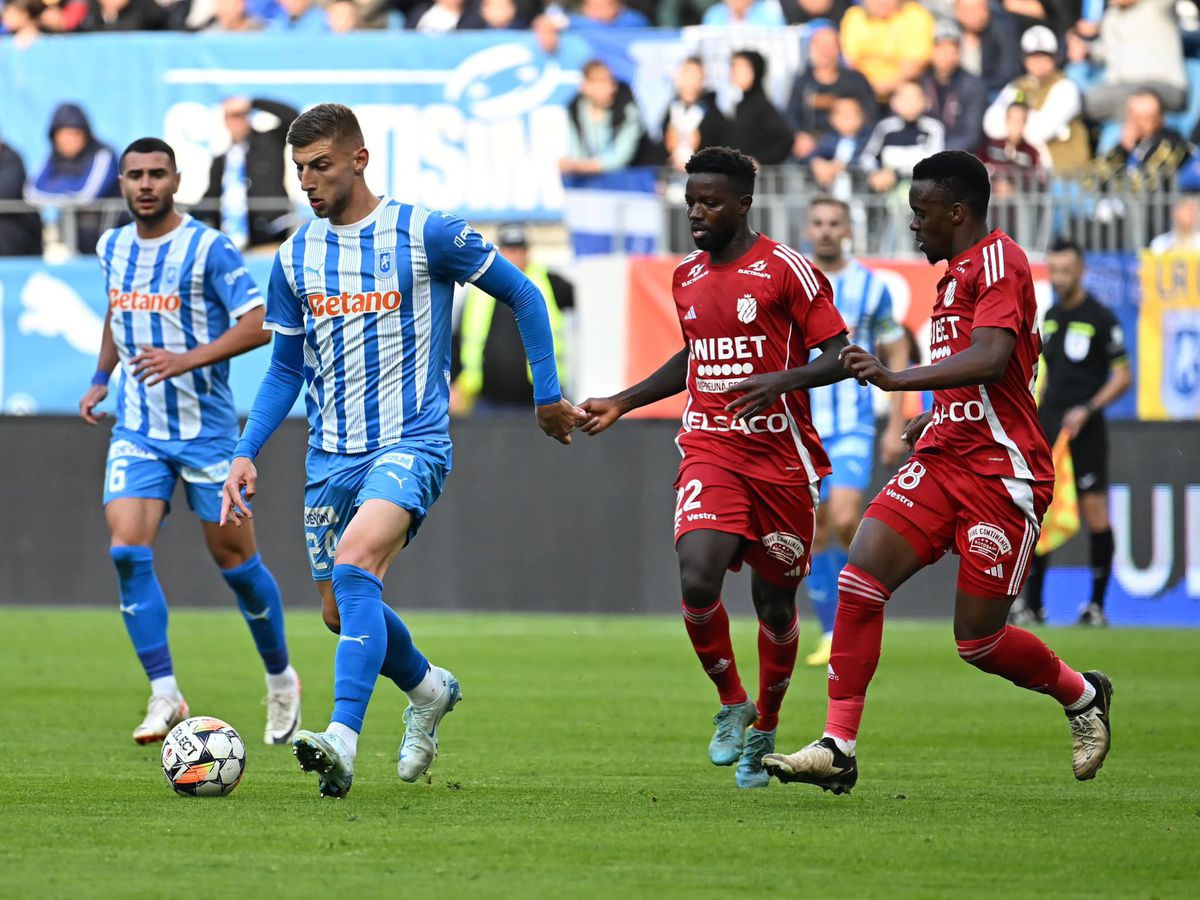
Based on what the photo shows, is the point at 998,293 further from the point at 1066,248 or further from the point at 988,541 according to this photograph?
the point at 1066,248

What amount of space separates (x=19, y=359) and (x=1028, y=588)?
8778mm

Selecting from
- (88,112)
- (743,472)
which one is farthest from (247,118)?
(743,472)

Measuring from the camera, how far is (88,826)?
623 cm

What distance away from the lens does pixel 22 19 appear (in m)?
21.3

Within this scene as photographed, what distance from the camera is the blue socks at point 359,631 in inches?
269

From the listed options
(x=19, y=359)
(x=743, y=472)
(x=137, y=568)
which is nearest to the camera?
(x=743, y=472)

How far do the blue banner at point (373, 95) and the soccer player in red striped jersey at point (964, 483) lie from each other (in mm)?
12677

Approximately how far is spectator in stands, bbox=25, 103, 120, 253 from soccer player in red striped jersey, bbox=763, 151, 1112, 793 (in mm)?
13732

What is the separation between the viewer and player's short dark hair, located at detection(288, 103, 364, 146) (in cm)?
702

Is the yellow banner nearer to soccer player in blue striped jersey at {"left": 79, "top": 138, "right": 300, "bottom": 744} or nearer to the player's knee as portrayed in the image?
soccer player in blue striped jersey at {"left": 79, "top": 138, "right": 300, "bottom": 744}

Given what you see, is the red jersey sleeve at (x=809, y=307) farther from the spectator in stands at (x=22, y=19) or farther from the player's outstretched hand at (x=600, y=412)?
the spectator in stands at (x=22, y=19)

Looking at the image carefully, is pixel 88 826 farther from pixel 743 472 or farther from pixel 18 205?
pixel 18 205

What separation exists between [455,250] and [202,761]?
197 centimetres

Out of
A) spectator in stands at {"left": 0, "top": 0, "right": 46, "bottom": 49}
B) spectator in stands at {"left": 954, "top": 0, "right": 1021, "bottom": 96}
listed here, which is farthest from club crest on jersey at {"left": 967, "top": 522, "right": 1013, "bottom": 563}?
spectator in stands at {"left": 0, "top": 0, "right": 46, "bottom": 49}
